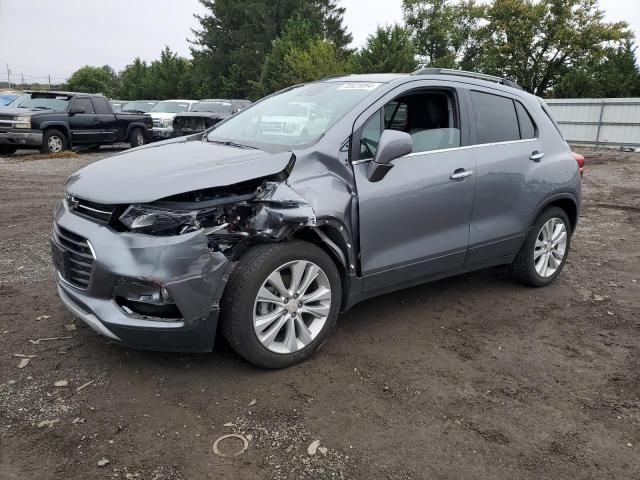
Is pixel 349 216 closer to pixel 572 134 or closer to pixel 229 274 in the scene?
pixel 229 274

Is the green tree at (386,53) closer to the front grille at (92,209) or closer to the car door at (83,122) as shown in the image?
the car door at (83,122)

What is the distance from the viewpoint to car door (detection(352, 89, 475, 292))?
11.9 feet

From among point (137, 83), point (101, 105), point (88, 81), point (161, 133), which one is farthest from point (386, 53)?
point (88, 81)

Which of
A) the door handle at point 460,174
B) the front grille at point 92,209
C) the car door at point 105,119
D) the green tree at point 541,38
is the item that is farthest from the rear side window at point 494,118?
the green tree at point 541,38

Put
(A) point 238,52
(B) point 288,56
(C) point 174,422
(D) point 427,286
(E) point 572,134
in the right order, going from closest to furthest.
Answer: (C) point 174,422 < (D) point 427,286 < (E) point 572,134 < (B) point 288,56 < (A) point 238,52

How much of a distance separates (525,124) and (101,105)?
14233mm

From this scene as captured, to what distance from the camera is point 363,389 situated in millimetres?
3232

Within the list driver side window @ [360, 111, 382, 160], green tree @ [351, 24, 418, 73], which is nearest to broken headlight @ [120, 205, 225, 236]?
driver side window @ [360, 111, 382, 160]

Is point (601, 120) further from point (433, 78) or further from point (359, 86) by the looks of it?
point (359, 86)

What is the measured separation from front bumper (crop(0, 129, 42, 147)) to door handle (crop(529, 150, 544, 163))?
44.1 ft

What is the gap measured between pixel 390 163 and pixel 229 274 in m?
1.32

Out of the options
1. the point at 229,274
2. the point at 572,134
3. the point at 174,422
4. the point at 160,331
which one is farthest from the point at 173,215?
the point at 572,134

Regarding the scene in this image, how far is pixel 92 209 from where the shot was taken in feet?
10.5

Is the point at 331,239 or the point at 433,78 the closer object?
the point at 331,239
